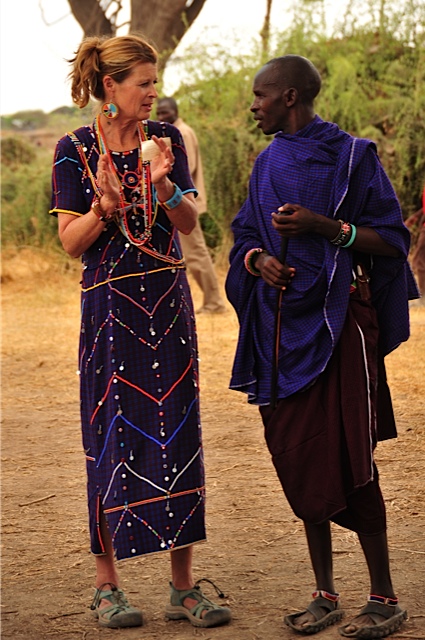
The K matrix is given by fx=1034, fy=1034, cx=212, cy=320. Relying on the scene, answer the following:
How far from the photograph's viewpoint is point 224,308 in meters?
10.5

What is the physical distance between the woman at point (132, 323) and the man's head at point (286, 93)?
0.36m

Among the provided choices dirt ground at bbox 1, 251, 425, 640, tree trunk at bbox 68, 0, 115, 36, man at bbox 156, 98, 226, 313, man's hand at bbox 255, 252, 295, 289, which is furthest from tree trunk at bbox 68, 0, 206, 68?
man's hand at bbox 255, 252, 295, 289

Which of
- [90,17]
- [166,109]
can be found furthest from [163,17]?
[166,109]

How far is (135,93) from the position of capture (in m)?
3.31

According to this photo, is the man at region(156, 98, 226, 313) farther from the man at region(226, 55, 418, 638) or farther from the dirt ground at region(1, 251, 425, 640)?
the man at region(226, 55, 418, 638)

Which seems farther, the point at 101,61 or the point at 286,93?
the point at 101,61

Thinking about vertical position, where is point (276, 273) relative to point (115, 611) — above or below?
above

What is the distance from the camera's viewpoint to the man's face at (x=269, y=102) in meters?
3.20

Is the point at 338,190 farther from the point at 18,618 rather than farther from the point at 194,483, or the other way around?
the point at 18,618

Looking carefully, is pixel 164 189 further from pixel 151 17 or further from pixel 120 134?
pixel 151 17

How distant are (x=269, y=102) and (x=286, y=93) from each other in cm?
6

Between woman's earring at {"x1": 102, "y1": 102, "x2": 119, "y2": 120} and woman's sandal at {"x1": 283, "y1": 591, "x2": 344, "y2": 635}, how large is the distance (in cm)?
167

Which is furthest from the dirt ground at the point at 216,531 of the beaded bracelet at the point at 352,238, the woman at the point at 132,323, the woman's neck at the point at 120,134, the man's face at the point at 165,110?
the man's face at the point at 165,110

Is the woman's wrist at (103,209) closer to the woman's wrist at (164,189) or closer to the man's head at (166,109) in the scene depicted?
the woman's wrist at (164,189)
